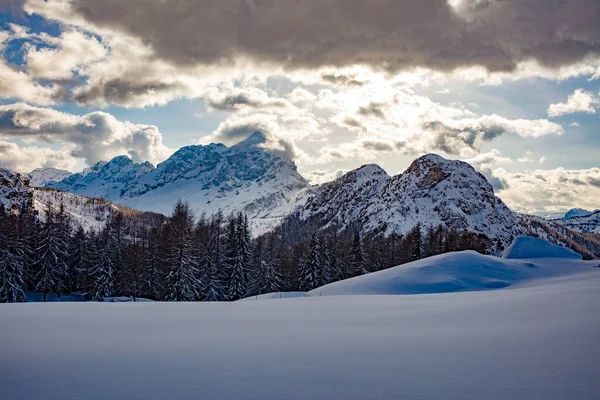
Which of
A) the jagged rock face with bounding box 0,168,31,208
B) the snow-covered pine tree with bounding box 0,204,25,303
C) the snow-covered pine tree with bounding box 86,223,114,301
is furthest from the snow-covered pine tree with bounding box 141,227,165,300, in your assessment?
the jagged rock face with bounding box 0,168,31,208

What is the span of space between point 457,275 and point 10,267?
46024mm

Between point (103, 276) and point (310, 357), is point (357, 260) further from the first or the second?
point (310, 357)

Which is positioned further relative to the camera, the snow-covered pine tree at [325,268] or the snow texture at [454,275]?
the snow-covered pine tree at [325,268]

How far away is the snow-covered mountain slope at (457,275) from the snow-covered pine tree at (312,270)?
18910 mm

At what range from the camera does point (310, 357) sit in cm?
762

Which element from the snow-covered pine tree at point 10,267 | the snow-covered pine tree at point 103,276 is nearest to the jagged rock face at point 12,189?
the snow-covered pine tree at point 10,267

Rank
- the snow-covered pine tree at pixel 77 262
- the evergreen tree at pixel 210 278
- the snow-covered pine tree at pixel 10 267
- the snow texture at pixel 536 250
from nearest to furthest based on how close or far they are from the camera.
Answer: the snow texture at pixel 536 250 → the snow-covered pine tree at pixel 10 267 → the evergreen tree at pixel 210 278 → the snow-covered pine tree at pixel 77 262

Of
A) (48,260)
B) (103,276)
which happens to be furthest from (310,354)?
(48,260)

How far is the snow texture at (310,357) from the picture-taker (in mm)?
5824

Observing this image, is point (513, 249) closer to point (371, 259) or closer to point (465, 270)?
point (465, 270)

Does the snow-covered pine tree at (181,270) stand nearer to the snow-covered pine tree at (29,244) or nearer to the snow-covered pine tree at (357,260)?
the snow-covered pine tree at (29,244)

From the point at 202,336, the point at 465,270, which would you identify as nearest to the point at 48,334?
the point at 202,336

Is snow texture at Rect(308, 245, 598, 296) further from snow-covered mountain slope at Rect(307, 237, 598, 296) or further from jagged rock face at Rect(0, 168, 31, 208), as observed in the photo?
jagged rock face at Rect(0, 168, 31, 208)

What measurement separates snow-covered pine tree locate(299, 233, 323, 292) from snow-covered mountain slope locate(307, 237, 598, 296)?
62.0ft
